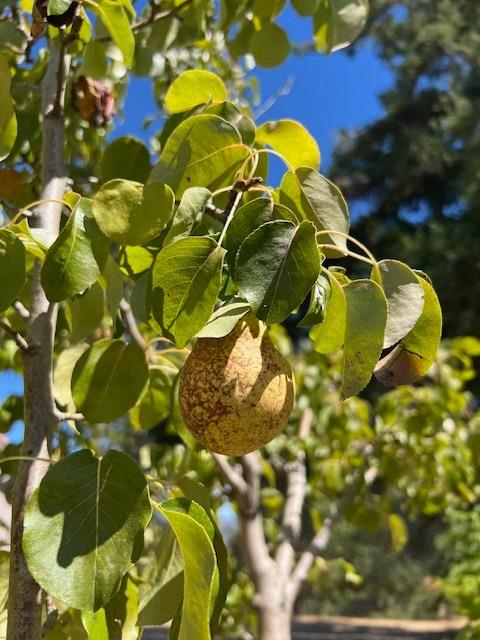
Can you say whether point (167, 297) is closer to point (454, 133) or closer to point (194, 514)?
point (194, 514)

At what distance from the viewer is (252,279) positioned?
2.27 feet

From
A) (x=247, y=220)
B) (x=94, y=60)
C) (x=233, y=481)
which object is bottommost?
(x=233, y=481)

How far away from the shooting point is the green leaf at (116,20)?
1072 mm

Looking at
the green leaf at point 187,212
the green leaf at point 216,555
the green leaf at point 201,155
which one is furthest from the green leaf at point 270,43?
the green leaf at point 216,555

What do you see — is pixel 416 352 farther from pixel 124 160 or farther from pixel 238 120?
pixel 124 160

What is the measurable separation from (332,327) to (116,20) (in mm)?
583

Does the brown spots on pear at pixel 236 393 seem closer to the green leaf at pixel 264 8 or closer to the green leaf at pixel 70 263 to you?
the green leaf at pixel 70 263

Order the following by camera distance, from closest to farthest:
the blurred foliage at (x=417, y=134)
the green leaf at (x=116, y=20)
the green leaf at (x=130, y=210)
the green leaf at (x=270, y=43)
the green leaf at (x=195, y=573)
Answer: the green leaf at (x=195, y=573) < the green leaf at (x=130, y=210) < the green leaf at (x=116, y=20) < the green leaf at (x=270, y=43) < the blurred foliage at (x=417, y=134)

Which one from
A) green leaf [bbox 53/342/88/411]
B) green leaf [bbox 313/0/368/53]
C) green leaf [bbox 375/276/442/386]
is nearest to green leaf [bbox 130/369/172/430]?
green leaf [bbox 53/342/88/411]

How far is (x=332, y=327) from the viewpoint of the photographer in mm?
829

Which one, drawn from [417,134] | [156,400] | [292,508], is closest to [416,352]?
[156,400]

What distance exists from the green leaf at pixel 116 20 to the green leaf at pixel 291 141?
301mm

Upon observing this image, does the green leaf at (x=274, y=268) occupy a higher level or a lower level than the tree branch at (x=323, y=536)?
higher

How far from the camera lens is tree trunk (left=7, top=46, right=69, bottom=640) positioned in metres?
0.80
